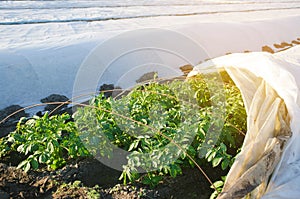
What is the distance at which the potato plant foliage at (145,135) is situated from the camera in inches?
77.7

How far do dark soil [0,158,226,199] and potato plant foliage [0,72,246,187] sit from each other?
61mm

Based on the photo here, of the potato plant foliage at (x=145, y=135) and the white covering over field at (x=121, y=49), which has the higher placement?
the white covering over field at (x=121, y=49)

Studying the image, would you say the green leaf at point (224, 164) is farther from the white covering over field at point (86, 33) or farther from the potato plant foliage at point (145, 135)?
the white covering over field at point (86, 33)

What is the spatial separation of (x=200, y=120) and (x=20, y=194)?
118 cm

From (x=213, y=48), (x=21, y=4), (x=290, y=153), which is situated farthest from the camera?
(x=21, y=4)

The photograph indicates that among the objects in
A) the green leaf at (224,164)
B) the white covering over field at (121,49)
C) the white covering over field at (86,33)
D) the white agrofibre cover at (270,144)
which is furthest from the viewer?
the white covering over field at (86,33)

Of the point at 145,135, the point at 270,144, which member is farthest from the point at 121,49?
the point at 270,144

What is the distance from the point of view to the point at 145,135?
2.11 m

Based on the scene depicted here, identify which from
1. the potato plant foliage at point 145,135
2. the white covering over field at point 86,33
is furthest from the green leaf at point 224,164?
the white covering over field at point 86,33

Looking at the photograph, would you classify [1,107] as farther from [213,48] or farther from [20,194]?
[213,48]

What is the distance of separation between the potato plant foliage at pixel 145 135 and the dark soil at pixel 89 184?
61 millimetres

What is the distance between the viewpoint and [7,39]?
428 centimetres

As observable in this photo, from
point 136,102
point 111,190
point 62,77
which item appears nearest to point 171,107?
point 136,102

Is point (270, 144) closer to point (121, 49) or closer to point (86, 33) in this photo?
point (121, 49)
